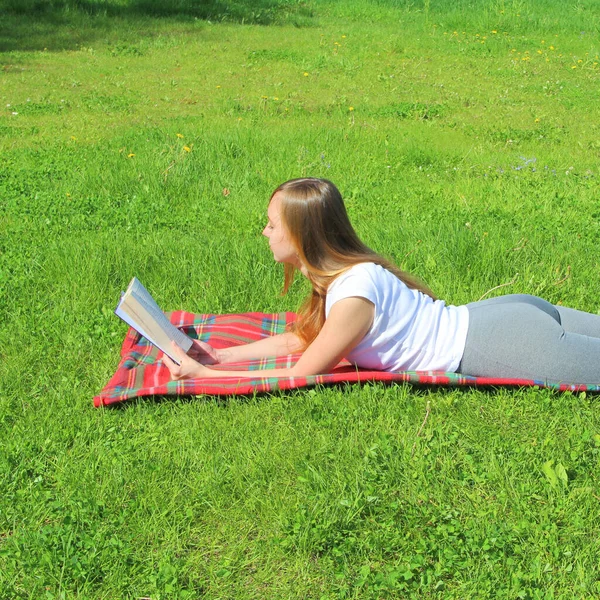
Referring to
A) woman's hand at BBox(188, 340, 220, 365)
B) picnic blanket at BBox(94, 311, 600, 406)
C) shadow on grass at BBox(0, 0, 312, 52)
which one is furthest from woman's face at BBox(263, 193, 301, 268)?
shadow on grass at BBox(0, 0, 312, 52)

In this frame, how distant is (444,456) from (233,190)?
11.9ft

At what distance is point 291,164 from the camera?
6672 millimetres

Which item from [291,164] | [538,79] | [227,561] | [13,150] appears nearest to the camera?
[227,561]

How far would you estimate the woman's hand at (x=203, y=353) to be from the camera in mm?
3920

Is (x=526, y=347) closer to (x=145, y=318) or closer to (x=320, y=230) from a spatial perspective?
(x=320, y=230)

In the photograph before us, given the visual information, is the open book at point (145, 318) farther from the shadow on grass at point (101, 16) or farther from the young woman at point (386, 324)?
the shadow on grass at point (101, 16)

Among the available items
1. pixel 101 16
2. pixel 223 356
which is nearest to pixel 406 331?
pixel 223 356

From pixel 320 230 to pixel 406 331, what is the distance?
1.98ft

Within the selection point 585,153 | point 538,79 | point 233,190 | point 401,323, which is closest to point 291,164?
point 233,190

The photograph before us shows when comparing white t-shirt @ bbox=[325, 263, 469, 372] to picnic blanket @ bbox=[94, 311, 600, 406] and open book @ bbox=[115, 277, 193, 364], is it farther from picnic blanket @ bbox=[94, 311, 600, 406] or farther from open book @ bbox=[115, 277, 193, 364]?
open book @ bbox=[115, 277, 193, 364]

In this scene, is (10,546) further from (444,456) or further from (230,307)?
(230,307)

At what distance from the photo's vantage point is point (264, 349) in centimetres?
398

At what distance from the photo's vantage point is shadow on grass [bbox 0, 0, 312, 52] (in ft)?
44.3

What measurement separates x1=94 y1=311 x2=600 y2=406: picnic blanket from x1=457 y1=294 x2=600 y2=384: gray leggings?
2.4 inches
